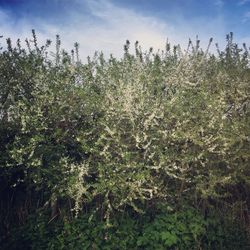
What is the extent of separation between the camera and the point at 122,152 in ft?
25.6

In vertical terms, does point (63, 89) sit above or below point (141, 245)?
above

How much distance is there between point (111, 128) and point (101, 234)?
2270 millimetres

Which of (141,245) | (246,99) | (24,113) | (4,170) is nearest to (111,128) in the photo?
(24,113)

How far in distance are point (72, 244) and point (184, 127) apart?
11.4 feet

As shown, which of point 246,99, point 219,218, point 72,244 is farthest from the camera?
point 246,99

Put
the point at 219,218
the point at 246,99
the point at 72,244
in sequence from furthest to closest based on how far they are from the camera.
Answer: the point at 246,99
the point at 219,218
the point at 72,244

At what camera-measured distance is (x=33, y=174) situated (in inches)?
332

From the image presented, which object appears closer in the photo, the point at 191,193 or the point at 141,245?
the point at 141,245

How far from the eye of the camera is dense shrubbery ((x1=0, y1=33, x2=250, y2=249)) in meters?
7.88

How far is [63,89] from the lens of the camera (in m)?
8.87

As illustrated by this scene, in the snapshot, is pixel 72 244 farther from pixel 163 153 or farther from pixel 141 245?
pixel 163 153

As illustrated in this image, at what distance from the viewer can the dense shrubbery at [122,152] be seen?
7.88m

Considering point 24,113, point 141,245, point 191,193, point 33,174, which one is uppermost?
point 24,113

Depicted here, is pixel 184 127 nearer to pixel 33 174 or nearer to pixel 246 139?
pixel 246 139
